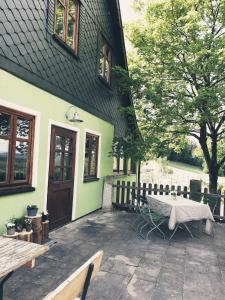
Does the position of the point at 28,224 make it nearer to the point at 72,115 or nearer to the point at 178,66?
the point at 72,115

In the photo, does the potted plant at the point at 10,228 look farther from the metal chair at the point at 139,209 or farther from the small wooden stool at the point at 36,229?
the metal chair at the point at 139,209

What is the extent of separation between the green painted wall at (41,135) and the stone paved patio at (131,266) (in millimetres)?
955

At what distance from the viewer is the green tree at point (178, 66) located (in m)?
9.47

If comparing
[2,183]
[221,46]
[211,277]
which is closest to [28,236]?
[2,183]

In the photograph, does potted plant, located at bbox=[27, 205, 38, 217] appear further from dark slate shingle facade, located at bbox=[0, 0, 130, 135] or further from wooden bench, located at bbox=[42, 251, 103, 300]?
wooden bench, located at bbox=[42, 251, 103, 300]

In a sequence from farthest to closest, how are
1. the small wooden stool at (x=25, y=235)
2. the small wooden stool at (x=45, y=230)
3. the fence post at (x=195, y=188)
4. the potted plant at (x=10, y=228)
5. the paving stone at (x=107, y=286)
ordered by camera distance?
the fence post at (x=195, y=188), the small wooden stool at (x=45, y=230), the small wooden stool at (x=25, y=235), the potted plant at (x=10, y=228), the paving stone at (x=107, y=286)

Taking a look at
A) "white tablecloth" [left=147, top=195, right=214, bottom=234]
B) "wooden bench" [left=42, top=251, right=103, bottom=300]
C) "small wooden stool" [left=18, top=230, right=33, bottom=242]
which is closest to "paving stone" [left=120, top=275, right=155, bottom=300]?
"wooden bench" [left=42, top=251, right=103, bottom=300]

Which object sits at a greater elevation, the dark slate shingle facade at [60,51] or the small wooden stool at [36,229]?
the dark slate shingle facade at [60,51]

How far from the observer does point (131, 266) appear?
4895 mm

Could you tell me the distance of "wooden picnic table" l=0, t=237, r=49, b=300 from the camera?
2.49m

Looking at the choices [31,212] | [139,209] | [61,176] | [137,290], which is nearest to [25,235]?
[31,212]

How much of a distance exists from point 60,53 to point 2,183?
3395 mm

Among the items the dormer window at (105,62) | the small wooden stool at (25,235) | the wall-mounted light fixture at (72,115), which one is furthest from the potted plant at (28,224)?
the dormer window at (105,62)

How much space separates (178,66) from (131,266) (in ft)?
24.1
